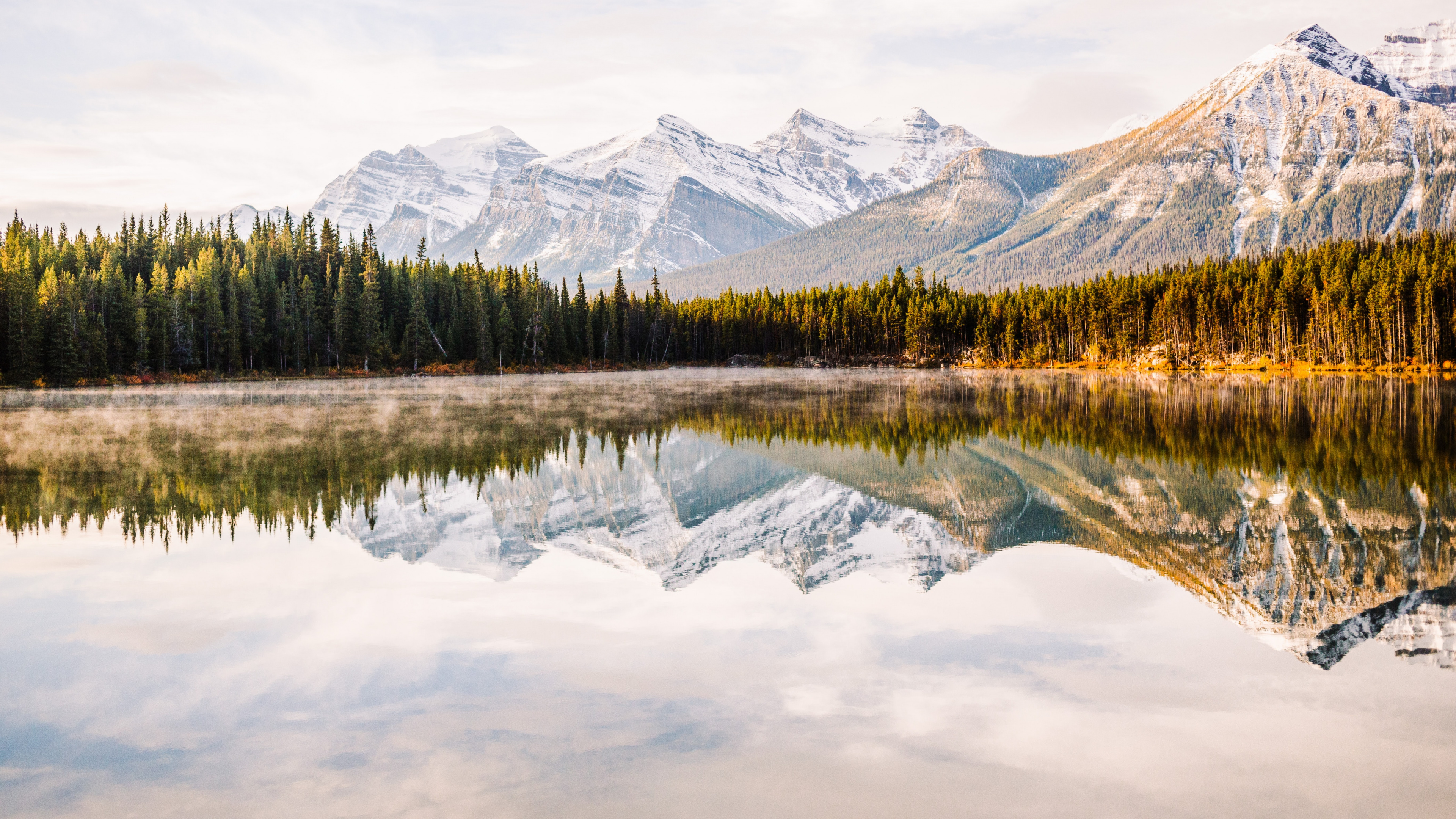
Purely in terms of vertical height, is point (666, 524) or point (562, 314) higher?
point (562, 314)

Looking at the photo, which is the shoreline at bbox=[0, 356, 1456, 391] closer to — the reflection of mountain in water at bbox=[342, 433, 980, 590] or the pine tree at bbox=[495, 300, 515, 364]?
the pine tree at bbox=[495, 300, 515, 364]

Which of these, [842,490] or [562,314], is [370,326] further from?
[842,490]

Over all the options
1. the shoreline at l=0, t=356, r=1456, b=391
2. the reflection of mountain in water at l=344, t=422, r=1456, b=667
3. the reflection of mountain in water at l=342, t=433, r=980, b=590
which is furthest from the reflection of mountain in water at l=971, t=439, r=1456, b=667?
the shoreline at l=0, t=356, r=1456, b=391

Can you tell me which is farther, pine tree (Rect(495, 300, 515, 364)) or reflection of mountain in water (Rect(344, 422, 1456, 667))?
pine tree (Rect(495, 300, 515, 364))

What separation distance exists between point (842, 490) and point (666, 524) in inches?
202

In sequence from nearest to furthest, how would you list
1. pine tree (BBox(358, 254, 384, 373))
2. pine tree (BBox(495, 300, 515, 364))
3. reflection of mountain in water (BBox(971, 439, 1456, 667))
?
1. reflection of mountain in water (BBox(971, 439, 1456, 667))
2. pine tree (BBox(358, 254, 384, 373))
3. pine tree (BBox(495, 300, 515, 364))

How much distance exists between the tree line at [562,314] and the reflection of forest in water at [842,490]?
2133 inches

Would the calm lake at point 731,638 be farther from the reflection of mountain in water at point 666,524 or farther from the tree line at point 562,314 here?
the tree line at point 562,314

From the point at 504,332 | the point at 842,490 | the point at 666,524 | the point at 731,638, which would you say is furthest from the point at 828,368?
the point at 731,638

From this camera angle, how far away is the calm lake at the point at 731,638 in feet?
22.5

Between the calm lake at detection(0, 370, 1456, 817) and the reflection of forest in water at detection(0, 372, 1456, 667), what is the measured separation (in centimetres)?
13

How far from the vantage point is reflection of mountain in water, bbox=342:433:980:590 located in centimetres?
1401

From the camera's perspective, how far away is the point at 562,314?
457ft

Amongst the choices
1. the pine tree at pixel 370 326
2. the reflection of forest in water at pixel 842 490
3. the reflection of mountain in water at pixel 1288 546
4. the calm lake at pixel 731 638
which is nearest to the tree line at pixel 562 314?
the pine tree at pixel 370 326
